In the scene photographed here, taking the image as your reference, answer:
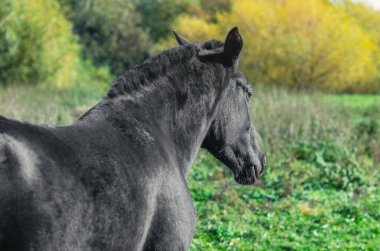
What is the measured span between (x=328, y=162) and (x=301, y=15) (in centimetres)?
2907

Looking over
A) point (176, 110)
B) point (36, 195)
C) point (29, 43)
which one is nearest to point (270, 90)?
point (29, 43)

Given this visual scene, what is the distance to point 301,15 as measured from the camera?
43000mm

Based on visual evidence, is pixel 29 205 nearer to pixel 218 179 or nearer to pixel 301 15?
pixel 218 179

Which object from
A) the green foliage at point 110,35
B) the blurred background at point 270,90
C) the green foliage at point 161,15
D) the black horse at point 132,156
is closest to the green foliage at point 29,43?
the blurred background at point 270,90

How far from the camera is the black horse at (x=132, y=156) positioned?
9.87 ft

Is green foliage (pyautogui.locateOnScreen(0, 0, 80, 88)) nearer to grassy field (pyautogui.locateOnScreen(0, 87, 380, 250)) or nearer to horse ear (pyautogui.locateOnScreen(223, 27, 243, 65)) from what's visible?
grassy field (pyautogui.locateOnScreen(0, 87, 380, 250))

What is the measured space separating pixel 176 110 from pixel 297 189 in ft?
29.3

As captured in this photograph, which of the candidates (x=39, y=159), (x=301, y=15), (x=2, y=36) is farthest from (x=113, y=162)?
(x=301, y=15)

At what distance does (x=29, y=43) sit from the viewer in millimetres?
40469

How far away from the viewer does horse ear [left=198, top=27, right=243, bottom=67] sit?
14.0 feet

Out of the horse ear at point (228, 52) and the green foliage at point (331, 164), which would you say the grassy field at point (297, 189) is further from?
the horse ear at point (228, 52)

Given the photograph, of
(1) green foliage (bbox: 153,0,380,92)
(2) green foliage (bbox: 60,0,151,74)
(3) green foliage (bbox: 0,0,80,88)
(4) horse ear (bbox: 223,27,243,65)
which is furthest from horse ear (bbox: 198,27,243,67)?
(2) green foliage (bbox: 60,0,151,74)

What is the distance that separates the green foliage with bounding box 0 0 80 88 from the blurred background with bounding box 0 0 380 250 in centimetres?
7

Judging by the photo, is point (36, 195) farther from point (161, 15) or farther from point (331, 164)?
point (161, 15)
